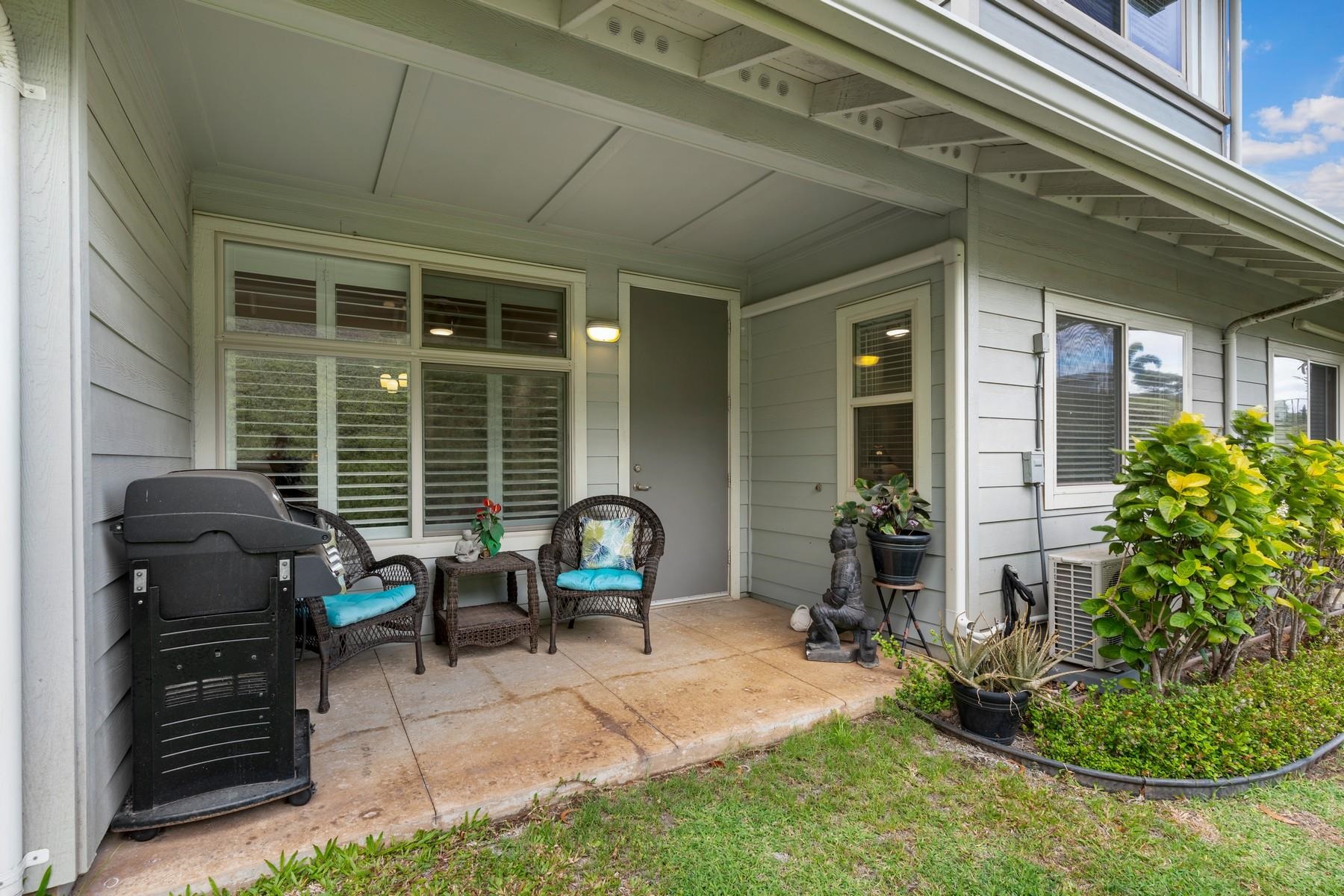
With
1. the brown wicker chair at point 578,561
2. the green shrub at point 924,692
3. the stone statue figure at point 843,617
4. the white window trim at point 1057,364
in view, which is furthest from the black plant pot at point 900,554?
the brown wicker chair at point 578,561

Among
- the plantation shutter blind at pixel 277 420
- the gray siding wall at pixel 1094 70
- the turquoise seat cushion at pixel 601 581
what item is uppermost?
the gray siding wall at pixel 1094 70

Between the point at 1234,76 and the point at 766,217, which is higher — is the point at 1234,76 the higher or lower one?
the higher one


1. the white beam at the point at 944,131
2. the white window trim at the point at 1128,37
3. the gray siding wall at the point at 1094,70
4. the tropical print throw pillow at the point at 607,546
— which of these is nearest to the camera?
the white beam at the point at 944,131

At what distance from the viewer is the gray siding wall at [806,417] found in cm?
356

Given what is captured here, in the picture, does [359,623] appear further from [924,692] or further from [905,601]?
[905,601]

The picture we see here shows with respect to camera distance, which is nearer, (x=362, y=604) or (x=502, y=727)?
(x=502, y=727)

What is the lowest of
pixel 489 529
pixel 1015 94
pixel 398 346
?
pixel 489 529

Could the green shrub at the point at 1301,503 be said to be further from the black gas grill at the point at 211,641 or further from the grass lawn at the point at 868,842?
the black gas grill at the point at 211,641

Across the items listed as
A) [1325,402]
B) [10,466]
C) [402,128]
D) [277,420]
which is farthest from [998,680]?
[1325,402]

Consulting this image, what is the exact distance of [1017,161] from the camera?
319 centimetres

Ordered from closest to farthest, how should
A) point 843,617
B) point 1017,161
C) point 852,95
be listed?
point 852,95 → point 1017,161 → point 843,617

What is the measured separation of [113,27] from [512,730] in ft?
9.02

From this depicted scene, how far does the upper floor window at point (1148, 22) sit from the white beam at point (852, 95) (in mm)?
1940

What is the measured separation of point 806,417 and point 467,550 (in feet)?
8.00
